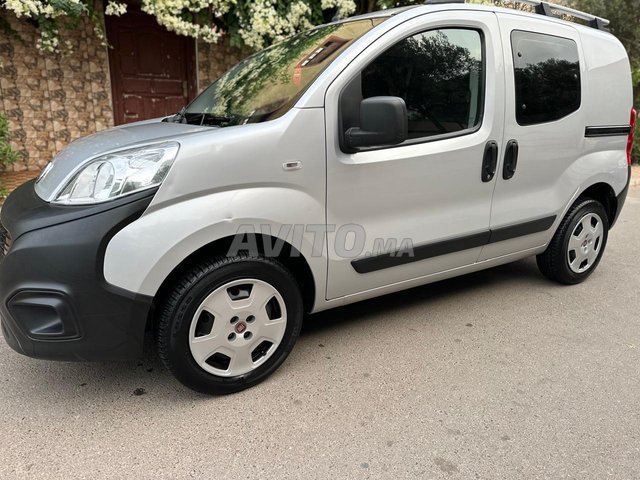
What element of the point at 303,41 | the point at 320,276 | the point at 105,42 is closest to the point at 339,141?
the point at 320,276

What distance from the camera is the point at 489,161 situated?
287 centimetres

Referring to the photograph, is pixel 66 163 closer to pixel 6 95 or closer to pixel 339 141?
pixel 339 141

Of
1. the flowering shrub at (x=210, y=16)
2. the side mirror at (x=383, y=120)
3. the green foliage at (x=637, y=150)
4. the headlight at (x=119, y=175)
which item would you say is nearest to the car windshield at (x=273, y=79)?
the side mirror at (x=383, y=120)

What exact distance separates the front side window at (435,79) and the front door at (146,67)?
535cm

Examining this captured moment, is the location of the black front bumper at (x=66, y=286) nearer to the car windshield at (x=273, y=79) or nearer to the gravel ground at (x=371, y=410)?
the gravel ground at (x=371, y=410)

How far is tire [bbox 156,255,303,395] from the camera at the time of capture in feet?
6.98

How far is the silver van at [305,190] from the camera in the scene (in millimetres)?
1988

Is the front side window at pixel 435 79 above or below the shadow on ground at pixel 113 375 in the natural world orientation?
above

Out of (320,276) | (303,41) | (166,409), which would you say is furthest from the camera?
(303,41)

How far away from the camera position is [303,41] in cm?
295

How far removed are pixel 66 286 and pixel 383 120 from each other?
1.51 meters

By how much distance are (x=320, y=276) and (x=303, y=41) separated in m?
1.47

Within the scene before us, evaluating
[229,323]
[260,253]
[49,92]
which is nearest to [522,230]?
[260,253]

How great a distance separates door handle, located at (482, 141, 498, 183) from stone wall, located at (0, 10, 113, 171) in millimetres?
6426
